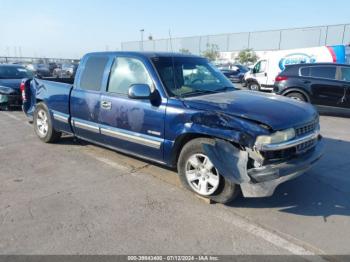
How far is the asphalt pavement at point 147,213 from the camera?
11.0 feet

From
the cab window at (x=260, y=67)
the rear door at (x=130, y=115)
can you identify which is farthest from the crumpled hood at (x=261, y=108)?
the cab window at (x=260, y=67)

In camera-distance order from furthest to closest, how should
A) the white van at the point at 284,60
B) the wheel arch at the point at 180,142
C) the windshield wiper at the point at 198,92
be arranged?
the white van at the point at 284,60
the windshield wiper at the point at 198,92
the wheel arch at the point at 180,142

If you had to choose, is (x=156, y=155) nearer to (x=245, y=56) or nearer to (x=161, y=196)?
(x=161, y=196)

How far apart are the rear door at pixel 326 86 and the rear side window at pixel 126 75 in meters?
7.83

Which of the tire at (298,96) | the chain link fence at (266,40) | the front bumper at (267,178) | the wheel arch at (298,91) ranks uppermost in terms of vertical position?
the chain link fence at (266,40)

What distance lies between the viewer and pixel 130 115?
5000 millimetres

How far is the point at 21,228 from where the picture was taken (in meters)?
3.67

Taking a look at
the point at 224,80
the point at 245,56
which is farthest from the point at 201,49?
the point at 224,80

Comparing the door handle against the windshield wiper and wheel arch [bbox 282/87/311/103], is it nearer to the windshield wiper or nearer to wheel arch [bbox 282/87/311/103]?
the windshield wiper

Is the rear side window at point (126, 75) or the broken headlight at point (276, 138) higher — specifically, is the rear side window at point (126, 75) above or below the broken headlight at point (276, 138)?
above

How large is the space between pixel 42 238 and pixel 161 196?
158 centimetres

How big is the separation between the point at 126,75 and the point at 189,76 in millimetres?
968

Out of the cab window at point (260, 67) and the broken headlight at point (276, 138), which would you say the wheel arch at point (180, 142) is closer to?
the broken headlight at point (276, 138)

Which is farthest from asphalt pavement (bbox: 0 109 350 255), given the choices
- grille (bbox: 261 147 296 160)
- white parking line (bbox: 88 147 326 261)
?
grille (bbox: 261 147 296 160)
